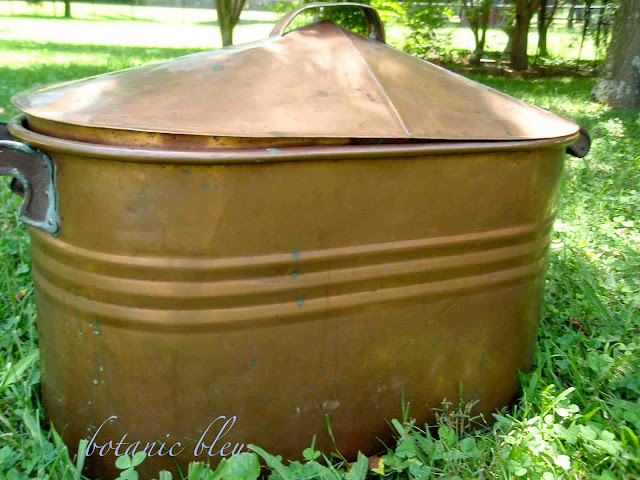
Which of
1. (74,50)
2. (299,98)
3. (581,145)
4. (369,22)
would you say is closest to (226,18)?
(74,50)

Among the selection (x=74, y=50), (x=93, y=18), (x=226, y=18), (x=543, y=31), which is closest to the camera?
(x=226, y=18)

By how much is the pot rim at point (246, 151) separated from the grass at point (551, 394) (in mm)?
731

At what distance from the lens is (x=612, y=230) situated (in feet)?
10.5

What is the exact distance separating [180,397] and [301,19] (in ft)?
48.7

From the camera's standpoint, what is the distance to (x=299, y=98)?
154cm

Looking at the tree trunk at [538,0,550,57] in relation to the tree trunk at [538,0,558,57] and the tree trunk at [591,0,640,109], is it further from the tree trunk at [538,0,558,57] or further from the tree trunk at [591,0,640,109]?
the tree trunk at [591,0,640,109]

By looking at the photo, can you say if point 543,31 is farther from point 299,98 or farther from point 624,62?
point 299,98

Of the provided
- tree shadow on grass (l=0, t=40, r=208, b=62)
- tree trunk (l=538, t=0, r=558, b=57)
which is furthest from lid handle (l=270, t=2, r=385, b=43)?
tree trunk (l=538, t=0, r=558, b=57)

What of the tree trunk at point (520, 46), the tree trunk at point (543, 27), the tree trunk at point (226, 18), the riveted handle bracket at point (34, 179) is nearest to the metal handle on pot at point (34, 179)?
the riveted handle bracket at point (34, 179)

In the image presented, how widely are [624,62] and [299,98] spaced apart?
6.95 meters

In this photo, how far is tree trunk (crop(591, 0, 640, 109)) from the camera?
7.14 meters

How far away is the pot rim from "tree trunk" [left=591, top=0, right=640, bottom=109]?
655 cm

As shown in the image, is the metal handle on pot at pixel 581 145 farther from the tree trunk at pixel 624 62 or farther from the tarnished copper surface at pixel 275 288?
the tree trunk at pixel 624 62

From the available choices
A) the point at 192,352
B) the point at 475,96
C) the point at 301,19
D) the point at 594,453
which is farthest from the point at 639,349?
the point at 301,19
